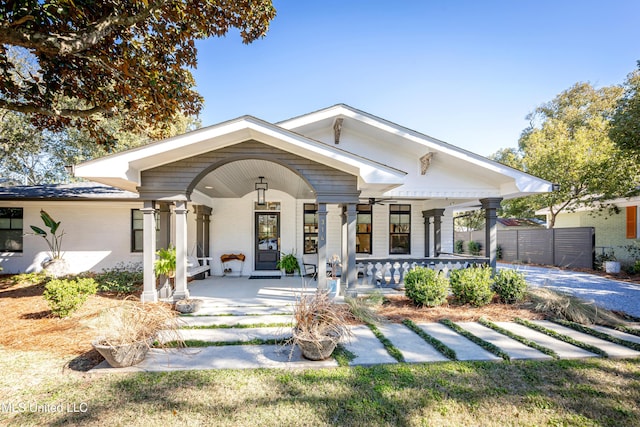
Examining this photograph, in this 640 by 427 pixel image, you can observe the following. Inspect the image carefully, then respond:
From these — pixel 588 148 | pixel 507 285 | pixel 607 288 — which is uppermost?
pixel 588 148

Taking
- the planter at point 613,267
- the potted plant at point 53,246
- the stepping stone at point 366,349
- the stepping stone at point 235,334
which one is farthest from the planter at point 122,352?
the planter at point 613,267

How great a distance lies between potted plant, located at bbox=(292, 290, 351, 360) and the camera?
12.2ft

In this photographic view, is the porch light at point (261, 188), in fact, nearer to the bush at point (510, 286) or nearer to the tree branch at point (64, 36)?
the tree branch at point (64, 36)

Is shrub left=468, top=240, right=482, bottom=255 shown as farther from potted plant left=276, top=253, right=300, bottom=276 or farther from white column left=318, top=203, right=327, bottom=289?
white column left=318, top=203, right=327, bottom=289

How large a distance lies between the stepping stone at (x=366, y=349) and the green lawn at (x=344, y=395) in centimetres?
21

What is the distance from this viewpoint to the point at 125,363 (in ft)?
11.7

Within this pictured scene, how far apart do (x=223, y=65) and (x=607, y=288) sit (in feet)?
49.2

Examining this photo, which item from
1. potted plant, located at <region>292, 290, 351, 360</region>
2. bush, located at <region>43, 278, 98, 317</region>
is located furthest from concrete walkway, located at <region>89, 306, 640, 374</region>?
bush, located at <region>43, 278, 98, 317</region>

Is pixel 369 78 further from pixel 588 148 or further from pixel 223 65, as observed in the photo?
pixel 588 148

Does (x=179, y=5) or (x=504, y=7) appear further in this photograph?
(x=504, y=7)

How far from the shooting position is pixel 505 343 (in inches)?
176

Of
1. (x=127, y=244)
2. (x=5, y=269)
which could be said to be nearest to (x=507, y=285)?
(x=127, y=244)

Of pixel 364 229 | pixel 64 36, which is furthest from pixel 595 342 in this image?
pixel 64 36

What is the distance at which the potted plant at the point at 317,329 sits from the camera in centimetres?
371
